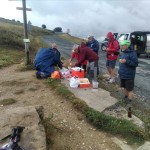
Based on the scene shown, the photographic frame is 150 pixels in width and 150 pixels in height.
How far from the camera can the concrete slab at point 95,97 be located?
6004mm

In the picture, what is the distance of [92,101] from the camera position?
628 cm

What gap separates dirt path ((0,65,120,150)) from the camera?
459 cm

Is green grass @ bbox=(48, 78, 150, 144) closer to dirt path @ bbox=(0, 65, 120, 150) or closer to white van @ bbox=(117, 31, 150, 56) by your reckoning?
dirt path @ bbox=(0, 65, 120, 150)

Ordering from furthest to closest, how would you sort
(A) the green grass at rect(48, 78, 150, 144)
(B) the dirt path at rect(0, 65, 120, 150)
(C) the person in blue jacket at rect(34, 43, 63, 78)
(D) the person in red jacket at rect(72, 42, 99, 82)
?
(C) the person in blue jacket at rect(34, 43, 63, 78) < (D) the person in red jacket at rect(72, 42, 99, 82) < (A) the green grass at rect(48, 78, 150, 144) < (B) the dirt path at rect(0, 65, 120, 150)

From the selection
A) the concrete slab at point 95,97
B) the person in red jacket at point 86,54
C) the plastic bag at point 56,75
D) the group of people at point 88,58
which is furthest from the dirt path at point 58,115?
the person in red jacket at point 86,54

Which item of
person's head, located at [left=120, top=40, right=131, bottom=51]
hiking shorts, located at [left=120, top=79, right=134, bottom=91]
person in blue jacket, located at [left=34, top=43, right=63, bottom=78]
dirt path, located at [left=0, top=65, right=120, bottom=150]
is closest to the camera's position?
dirt path, located at [left=0, top=65, right=120, bottom=150]

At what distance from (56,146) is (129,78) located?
9.25 feet

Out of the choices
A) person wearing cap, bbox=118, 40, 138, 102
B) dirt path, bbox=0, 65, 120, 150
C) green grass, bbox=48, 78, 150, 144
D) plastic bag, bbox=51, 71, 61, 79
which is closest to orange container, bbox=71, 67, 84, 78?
plastic bag, bbox=51, 71, 61, 79

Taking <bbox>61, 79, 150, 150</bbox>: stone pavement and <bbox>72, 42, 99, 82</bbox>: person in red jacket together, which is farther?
<bbox>72, 42, 99, 82</bbox>: person in red jacket

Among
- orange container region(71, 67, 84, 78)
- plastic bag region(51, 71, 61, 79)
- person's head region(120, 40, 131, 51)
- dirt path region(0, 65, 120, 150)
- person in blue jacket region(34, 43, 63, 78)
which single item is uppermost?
person's head region(120, 40, 131, 51)

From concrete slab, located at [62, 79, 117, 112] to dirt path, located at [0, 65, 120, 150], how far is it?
461 mm

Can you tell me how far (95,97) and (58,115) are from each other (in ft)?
4.34

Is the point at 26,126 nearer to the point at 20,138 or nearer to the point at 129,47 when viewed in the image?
the point at 20,138

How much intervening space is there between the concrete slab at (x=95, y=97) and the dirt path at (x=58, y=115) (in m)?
0.46
